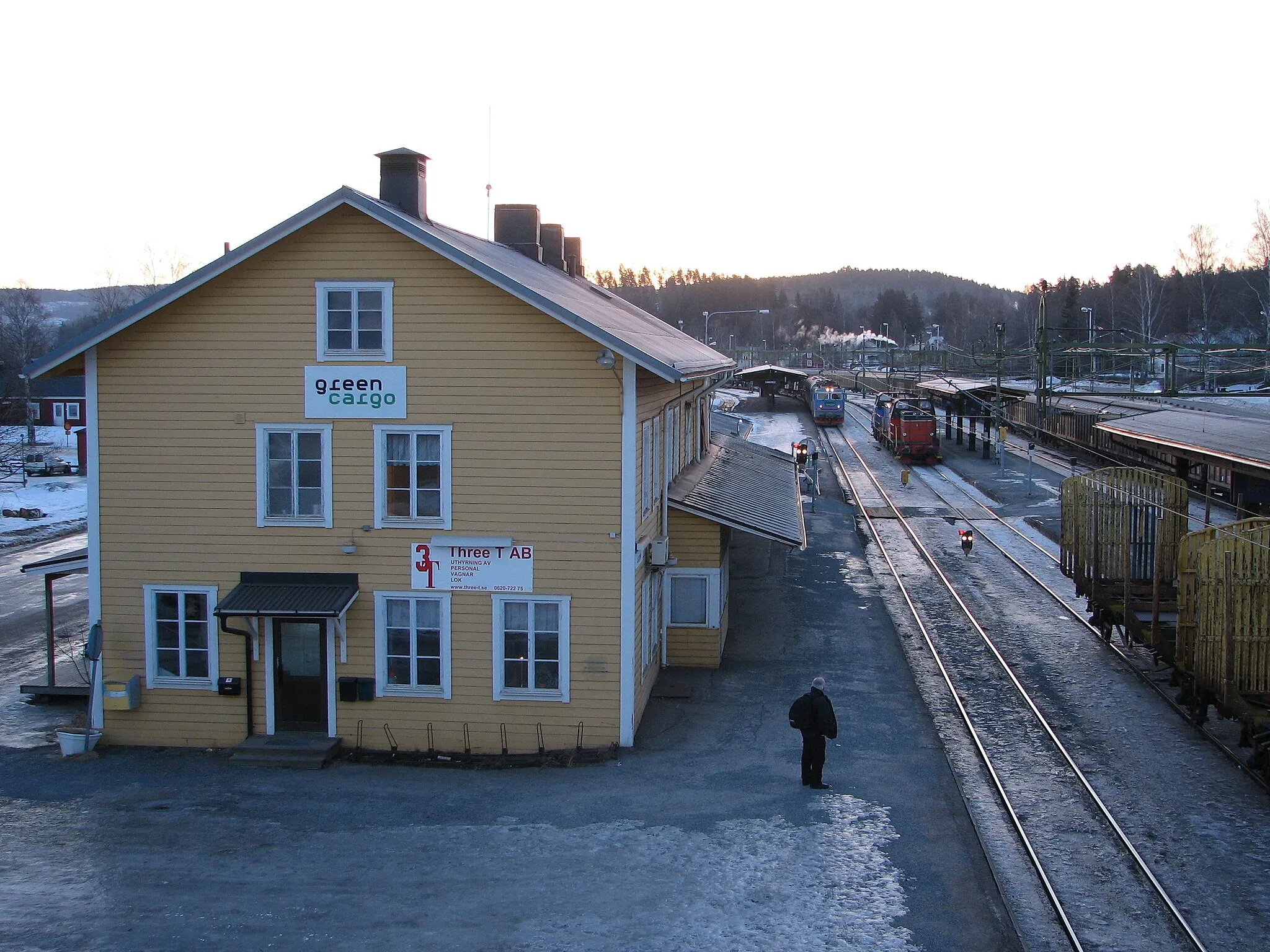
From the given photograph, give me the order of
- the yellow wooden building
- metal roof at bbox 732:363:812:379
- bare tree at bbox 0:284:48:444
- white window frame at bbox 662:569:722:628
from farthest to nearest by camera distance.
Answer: metal roof at bbox 732:363:812:379 < bare tree at bbox 0:284:48:444 < white window frame at bbox 662:569:722:628 < the yellow wooden building

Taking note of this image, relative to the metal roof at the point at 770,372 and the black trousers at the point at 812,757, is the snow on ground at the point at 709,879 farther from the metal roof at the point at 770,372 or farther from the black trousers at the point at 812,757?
the metal roof at the point at 770,372

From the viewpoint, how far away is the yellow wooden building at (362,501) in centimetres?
1428

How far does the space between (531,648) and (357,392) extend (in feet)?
13.8

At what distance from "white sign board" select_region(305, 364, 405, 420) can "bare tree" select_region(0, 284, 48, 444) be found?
54.8 m

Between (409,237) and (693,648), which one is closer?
(409,237)

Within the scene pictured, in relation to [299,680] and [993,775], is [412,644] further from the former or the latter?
[993,775]

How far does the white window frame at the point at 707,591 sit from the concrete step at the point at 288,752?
19.4 feet

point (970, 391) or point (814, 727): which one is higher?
point (970, 391)

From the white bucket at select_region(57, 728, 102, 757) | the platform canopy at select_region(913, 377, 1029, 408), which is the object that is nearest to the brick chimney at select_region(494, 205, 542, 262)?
the white bucket at select_region(57, 728, 102, 757)

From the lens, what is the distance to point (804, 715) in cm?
1248

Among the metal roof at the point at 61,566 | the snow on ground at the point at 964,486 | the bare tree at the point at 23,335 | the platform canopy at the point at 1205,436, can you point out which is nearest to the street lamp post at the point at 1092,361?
the platform canopy at the point at 1205,436

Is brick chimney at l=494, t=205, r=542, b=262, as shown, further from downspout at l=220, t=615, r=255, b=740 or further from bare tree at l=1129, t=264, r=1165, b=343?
bare tree at l=1129, t=264, r=1165, b=343

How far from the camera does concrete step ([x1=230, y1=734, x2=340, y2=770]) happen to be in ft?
46.0

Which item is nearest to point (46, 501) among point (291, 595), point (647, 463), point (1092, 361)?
point (291, 595)
